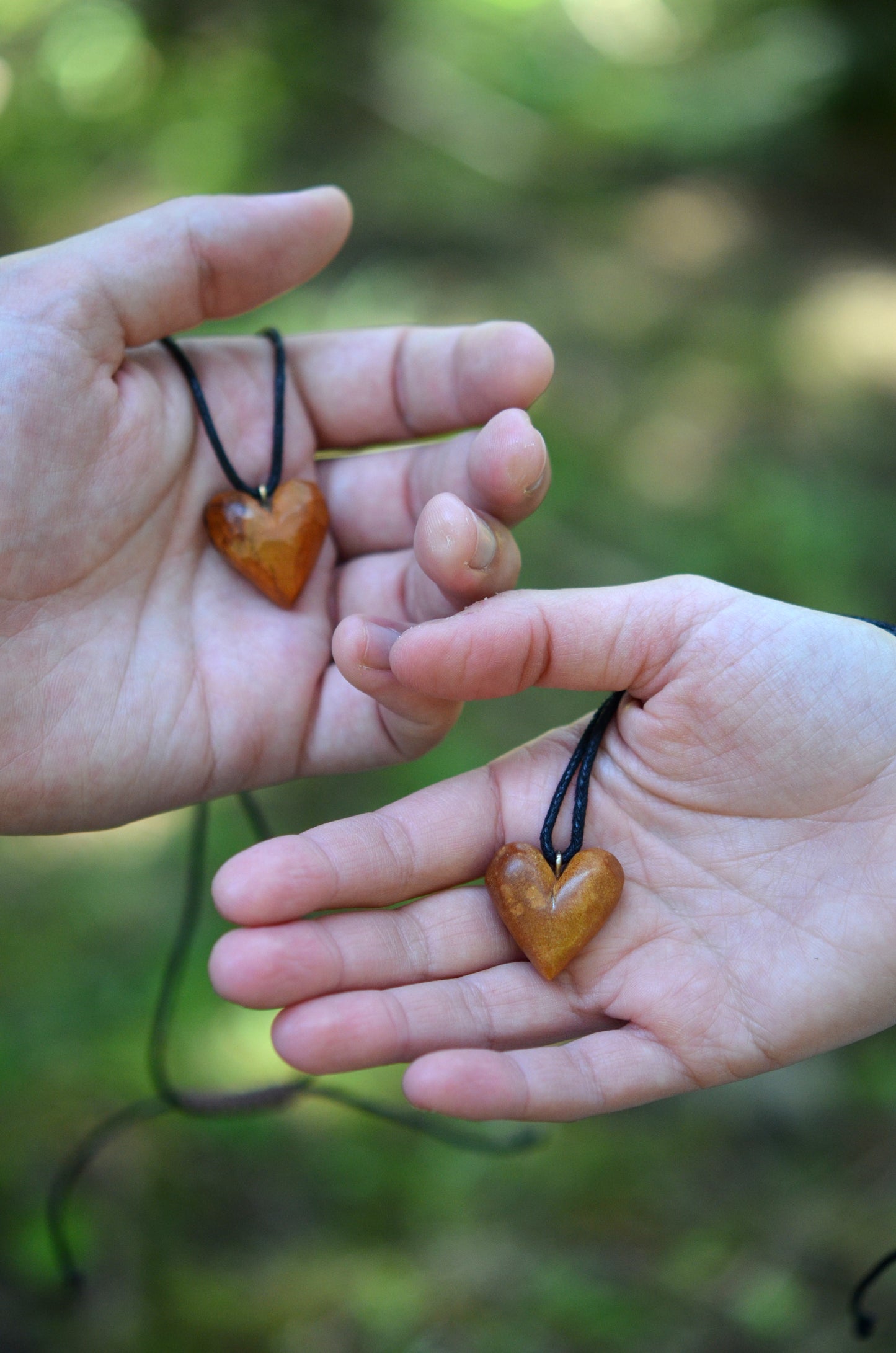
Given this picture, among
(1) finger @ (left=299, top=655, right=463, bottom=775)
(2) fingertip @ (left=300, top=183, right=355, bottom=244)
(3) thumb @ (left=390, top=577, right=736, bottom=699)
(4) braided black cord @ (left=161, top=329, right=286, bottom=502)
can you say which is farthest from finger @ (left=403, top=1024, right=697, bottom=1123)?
(2) fingertip @ (left=300, top=183, right=355, bottom=244)

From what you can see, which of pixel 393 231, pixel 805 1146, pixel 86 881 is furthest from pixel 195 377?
pixel 393 231

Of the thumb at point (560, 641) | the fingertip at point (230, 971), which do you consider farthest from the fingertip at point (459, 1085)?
the thumb at point (560, 641)

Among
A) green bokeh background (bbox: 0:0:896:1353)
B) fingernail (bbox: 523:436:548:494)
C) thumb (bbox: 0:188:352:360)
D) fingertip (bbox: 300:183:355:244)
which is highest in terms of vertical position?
fingertip (bbox: 300:183:355:244)

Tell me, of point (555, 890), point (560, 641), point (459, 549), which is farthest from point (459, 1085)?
point (459, 549)

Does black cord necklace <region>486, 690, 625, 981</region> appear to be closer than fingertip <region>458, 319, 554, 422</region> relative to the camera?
Yes

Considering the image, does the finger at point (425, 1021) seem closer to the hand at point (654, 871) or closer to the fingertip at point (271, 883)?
the hand at point (654, 871)

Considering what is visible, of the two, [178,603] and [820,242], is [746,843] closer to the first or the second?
[178,603]

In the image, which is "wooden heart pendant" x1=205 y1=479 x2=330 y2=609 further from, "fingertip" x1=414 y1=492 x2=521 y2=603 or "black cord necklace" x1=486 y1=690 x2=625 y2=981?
"black cord necklace" x1=486 y1=690 x2=625 y2=981
